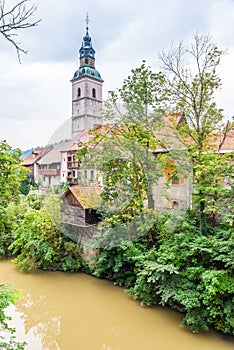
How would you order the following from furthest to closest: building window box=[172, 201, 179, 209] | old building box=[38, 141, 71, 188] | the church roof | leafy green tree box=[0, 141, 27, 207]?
the church roof
old building box=[38, 141, 71, 188]
building window box=[172, 201, 179, 209]
leafy green tree box=[0, 141, 27, 207]

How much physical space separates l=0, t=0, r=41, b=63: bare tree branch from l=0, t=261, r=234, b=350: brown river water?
13.6 feet

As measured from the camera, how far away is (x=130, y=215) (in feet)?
17.7

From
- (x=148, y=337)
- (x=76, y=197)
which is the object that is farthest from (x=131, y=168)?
(x=148, y=337)

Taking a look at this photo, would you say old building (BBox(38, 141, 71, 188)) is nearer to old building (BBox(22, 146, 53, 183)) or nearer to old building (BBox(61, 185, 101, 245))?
old building (BBox(22, 146, 53, 183))

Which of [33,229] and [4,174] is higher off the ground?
[4,174]

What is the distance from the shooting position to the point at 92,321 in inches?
173

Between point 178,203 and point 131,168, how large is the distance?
1.39 m

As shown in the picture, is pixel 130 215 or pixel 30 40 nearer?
pixel 30 40

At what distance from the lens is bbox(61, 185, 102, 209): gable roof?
18.5 feet

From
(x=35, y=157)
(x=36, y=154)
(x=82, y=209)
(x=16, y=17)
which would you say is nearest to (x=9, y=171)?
(x=16, y=17)

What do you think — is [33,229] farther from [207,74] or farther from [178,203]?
[207,74]

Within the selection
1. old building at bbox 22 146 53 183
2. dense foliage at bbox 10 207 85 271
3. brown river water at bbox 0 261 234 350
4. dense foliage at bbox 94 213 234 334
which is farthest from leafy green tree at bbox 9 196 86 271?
old building at bbox 22 146 53 183

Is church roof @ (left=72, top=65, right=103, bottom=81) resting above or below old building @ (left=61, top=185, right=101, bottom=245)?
above

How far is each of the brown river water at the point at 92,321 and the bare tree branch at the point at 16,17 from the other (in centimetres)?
415
